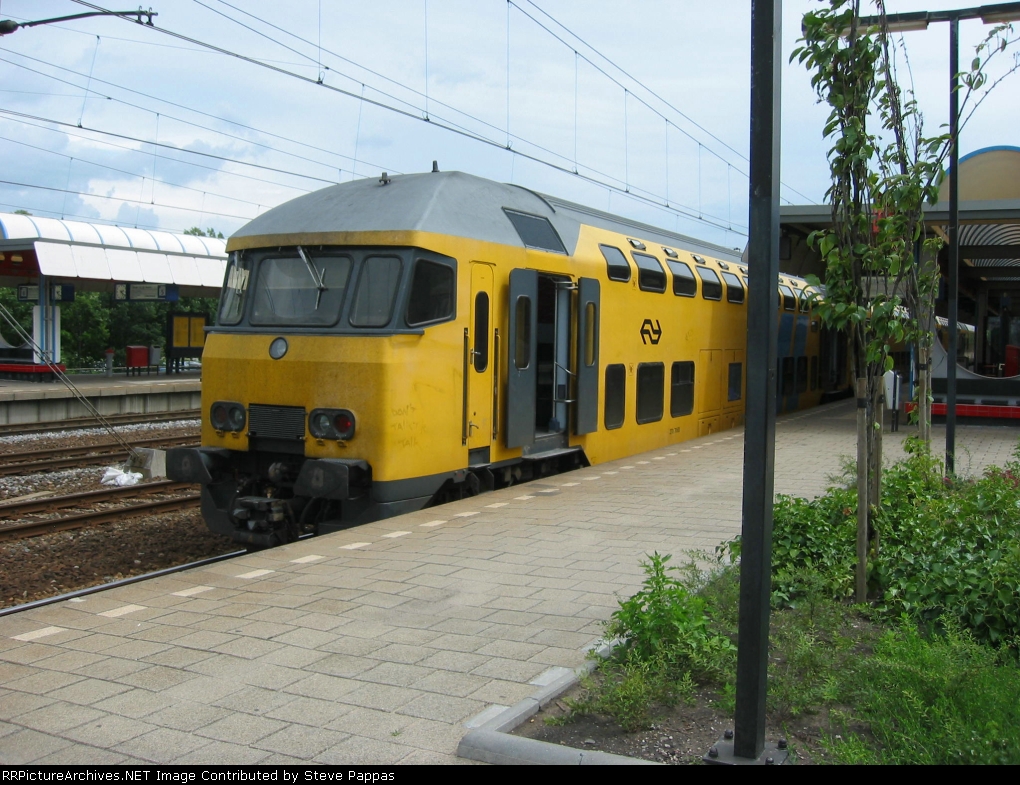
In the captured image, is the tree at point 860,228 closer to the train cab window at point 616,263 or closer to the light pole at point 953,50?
the light pole at point 953,50

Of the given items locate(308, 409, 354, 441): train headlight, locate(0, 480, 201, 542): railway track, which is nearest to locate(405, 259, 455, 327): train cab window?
locate(308, 409, 354, 441): train headlight

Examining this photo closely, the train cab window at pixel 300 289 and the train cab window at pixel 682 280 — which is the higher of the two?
the train cab window at pixel 682 280

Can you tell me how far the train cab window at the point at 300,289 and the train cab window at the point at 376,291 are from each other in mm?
172

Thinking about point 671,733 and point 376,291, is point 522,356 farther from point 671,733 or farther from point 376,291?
point 671,733

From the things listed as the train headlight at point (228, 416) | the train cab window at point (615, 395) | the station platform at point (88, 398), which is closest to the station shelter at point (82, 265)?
the station platform at point (88, 398)

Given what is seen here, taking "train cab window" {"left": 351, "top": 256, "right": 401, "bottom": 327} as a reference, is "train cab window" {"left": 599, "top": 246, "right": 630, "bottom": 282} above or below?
above

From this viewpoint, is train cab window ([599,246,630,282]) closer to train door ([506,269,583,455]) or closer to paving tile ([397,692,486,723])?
train door ([506,269,583,455])

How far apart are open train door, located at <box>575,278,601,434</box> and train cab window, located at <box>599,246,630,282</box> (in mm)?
593

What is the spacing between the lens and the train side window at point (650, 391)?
44.0ft

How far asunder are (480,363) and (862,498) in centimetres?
442

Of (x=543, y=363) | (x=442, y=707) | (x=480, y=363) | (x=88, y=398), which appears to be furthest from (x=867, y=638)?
(x=88, y=398)

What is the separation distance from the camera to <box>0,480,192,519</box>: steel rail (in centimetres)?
1061

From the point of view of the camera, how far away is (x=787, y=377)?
70.0 feet
